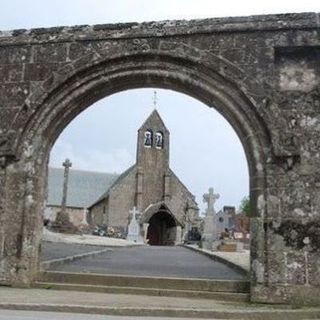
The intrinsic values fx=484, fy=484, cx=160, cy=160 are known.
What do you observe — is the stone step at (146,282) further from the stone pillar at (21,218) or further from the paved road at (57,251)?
the paved road at (57,251)

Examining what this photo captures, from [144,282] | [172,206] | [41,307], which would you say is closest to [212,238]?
[144,282]

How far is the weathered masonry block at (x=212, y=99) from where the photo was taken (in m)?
6.67

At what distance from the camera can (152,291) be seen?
6.91 meters

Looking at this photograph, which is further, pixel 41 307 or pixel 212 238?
pixel 212 238

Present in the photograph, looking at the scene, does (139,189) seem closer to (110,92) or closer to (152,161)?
(152,161)

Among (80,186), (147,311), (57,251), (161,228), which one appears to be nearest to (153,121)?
(80,186)

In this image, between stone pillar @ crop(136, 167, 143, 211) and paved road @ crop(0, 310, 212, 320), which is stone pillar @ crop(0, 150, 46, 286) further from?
stone pillar @ crop(136, 167, 143, 211)

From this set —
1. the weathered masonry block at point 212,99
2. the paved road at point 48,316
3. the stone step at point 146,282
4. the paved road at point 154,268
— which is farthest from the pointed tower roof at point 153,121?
the paved road at point 48,316

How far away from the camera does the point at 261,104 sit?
275 inches

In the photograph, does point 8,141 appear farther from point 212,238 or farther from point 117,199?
point 117,199

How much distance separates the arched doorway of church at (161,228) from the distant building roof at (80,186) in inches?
282

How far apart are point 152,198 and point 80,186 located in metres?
8.63

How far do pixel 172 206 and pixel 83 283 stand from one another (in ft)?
120

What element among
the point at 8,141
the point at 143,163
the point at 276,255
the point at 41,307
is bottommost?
the point at 41,307
